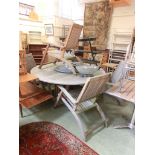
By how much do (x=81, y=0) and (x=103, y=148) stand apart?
15.2 ft

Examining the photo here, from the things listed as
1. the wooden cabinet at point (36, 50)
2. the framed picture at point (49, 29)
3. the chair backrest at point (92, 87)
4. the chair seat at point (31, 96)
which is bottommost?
the chair seat at point (31, 96)

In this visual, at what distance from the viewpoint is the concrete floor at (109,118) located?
1.96 m

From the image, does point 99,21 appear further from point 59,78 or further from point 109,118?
point 109,118

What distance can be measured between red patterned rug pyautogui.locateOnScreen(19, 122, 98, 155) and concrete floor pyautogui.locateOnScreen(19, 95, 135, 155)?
12 cm

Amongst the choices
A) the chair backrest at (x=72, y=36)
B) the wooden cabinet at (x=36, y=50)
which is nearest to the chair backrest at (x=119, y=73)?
the chair backrest at (x=72, y=36)

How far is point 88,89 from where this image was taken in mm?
2023

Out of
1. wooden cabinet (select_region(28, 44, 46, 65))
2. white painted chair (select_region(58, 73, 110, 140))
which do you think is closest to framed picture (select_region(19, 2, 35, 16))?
wooden cabinet (select_region(28, 44, 46, 65))

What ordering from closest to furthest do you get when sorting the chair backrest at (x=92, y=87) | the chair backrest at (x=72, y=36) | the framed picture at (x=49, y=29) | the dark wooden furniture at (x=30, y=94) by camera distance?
the chair backrest at (x=92, y=87) < the dark wooden furniture at (x=30, y=94) < the chair backrest at (x=72, y=36) < the framed picture at (x=49, y=29)

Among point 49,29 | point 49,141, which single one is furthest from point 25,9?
point 49,141

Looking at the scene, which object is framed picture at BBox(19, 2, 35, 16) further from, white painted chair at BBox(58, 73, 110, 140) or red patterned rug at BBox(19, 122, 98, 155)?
red patterned rug at BBox(19, 122, 98, 155)

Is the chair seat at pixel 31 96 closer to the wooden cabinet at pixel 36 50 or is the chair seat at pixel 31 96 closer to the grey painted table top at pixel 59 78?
the grey painted table top at pixel 59 78

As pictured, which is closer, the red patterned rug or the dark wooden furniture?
the red patterned rug

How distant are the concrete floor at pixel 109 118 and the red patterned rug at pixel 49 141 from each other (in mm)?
115

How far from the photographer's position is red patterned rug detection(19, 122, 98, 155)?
183cm
